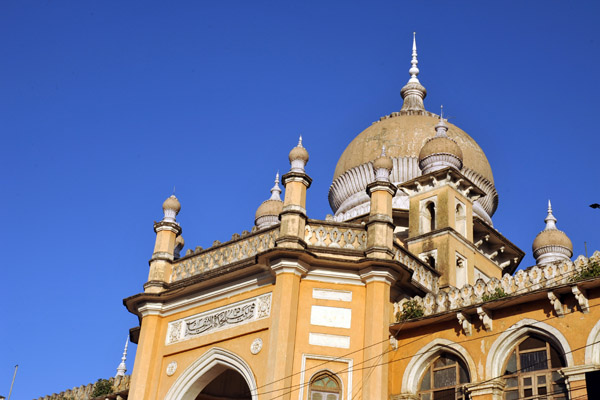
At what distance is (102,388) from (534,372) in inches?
438

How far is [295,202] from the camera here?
17875 millimetres

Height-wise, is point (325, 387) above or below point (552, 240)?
below

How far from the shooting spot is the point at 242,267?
17750 mm

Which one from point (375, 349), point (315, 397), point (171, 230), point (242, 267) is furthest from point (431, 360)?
point (171, 230)

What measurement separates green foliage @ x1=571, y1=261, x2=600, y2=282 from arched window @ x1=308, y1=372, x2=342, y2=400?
487cm

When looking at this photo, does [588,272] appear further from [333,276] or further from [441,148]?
[441,148]

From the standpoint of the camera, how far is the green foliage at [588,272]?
14.8 metres

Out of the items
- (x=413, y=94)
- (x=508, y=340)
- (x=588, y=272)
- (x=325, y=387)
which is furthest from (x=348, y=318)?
(x=413, y=94)

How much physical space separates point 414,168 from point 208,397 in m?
10.3

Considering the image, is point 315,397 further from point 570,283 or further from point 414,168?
point 414,168

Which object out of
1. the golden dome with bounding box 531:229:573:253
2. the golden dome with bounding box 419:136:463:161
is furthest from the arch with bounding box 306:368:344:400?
the golden dome with bounding box 531:229:573:253

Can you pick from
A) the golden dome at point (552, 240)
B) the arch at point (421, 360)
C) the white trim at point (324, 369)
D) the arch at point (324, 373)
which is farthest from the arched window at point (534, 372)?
the golden dome at point (552, 240)

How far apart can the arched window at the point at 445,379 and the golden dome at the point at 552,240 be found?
965 cm

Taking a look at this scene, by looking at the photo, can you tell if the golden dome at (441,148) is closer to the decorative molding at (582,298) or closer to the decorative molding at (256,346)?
the decorative molding at (256,346)
